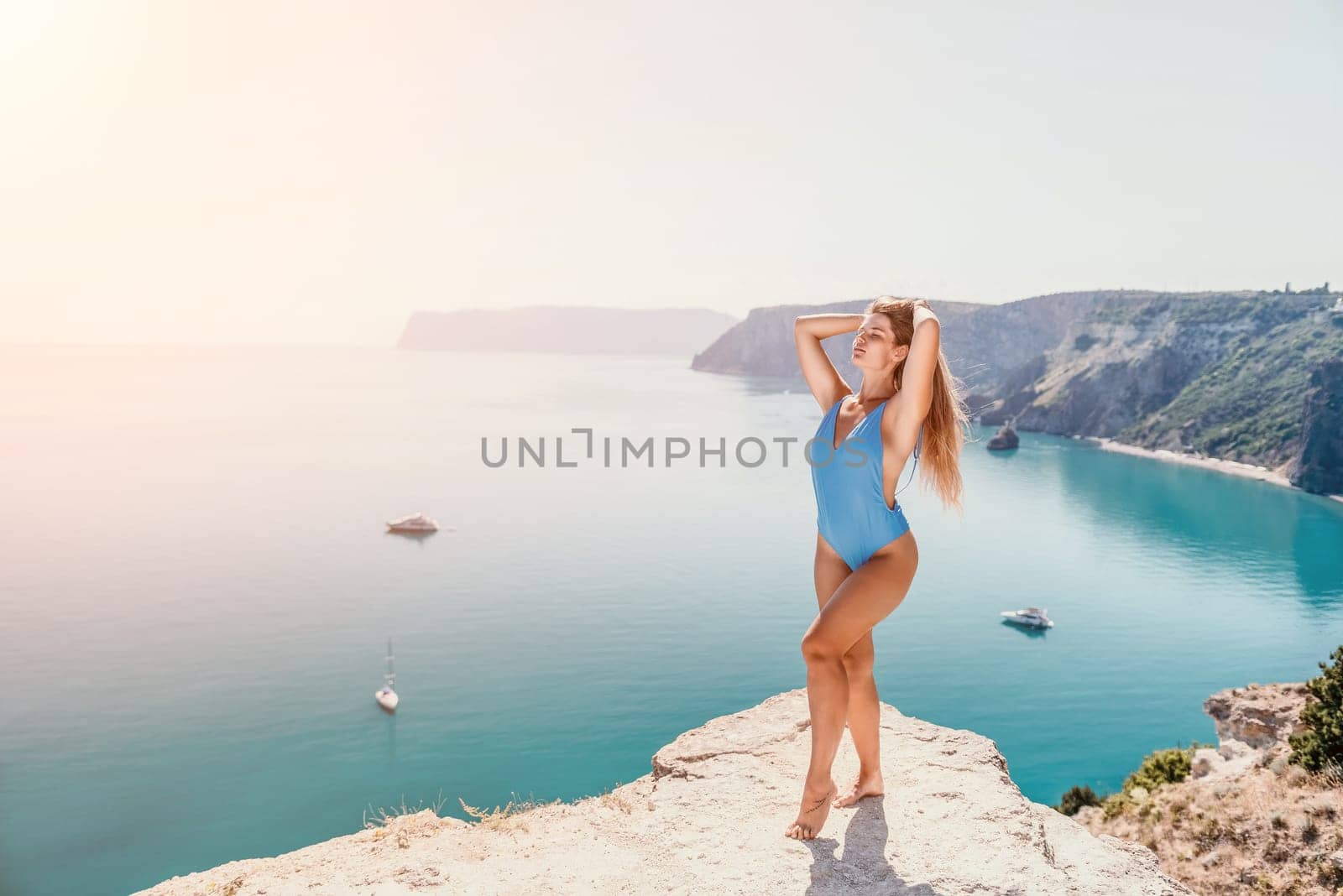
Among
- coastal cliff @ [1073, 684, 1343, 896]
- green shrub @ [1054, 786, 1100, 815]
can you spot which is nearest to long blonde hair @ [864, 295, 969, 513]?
coastal cliff @ [1073, 684, 1343, 896]

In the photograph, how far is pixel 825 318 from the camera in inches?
186

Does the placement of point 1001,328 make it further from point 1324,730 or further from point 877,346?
point 877,346

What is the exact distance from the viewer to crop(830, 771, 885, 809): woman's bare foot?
461 centimetres

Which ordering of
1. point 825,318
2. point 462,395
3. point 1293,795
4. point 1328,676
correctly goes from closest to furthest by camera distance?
point 825,318 < point 1293,795 < point 1328,676 < point 462,395

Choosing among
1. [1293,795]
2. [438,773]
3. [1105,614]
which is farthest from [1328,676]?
[1105,614]

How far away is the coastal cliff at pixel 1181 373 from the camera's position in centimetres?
7919

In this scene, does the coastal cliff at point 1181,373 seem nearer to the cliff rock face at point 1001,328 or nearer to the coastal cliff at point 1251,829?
the cliff rock face at point 1001,328

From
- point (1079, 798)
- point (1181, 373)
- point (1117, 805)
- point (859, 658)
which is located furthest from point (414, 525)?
point (1181, 373)

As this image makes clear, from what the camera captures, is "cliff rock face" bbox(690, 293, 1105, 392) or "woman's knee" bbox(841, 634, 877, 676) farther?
"cliff rock face" bbox(690, 293, 1105, 392)

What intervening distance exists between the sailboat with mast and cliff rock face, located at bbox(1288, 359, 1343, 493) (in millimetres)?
76410

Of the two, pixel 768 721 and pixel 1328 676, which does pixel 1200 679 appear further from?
pixel 768 721

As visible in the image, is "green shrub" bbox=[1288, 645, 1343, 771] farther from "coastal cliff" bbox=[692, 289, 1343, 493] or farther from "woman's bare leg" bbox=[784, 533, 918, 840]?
"coastal cliff" bbox=[692, 289, 1343, 493]

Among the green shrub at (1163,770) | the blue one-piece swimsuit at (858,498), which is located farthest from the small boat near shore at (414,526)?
the blue one-piece swimsuit at (858,498)

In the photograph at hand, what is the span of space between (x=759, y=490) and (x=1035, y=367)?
214 feet
